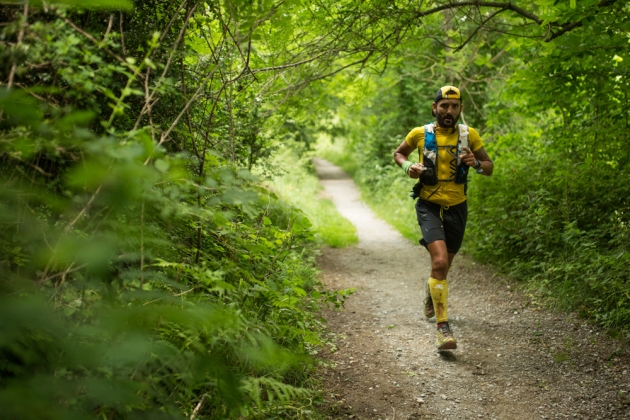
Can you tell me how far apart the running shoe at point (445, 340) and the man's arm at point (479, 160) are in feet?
5.11

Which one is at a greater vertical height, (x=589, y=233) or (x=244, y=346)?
(x=589, y=233)

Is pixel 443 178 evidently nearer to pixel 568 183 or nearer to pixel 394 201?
pixel 568 183

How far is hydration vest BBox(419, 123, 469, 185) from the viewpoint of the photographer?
4945mm

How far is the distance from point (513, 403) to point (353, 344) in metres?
1.69

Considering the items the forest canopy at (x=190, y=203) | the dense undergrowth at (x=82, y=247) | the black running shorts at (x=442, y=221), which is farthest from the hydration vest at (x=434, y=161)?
the dense undergrowth at (x=82, y=247)

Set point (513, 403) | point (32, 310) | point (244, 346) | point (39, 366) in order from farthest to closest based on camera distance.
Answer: point (513, 403) < point (244, 346) < point (39, 366) < point (32, 310)

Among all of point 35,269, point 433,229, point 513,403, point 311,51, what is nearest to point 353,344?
point 433,229

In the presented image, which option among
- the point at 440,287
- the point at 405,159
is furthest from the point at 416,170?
the point at 440,287

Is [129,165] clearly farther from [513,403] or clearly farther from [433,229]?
[433,229]

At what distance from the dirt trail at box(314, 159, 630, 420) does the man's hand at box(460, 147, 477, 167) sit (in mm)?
1766

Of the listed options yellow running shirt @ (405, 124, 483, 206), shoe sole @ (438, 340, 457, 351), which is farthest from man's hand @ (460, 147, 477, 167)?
shoe sole @ (438, 340, 457, 351)

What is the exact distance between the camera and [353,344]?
505 cm

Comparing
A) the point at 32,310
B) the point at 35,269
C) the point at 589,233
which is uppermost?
the point at 589,233

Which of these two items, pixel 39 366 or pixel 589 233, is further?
pixel 589 233
